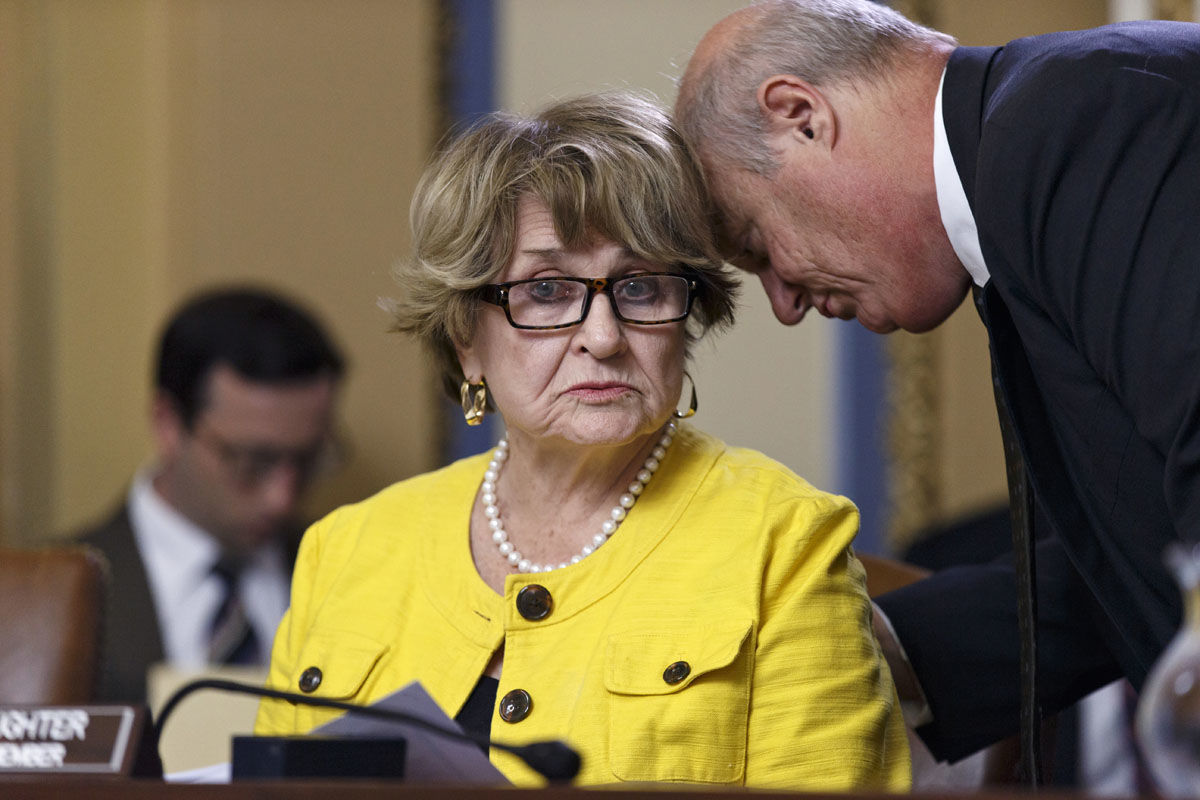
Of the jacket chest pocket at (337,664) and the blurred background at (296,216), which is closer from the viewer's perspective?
the jacket chest pocket at (337,664)

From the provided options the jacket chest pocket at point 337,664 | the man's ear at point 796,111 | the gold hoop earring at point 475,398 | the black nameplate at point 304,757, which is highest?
the man's ear at point 796,111

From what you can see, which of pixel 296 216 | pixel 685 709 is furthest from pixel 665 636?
pixel 296 216

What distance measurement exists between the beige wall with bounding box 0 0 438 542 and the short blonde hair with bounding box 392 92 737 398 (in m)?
2.47

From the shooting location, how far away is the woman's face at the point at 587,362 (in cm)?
166

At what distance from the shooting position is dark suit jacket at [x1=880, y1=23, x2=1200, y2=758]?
1328 millimetres

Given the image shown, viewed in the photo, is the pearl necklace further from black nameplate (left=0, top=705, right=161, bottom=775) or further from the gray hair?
black nameplate (left=0, top=705, right=161, bottom=775)

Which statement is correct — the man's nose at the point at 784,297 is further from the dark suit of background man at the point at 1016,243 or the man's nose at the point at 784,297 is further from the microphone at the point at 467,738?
the microphone at the point at 467,738

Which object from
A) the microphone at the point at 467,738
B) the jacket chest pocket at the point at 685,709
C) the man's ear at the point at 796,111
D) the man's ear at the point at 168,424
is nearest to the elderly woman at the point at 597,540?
the jacket chest pocket at the point at 685,709

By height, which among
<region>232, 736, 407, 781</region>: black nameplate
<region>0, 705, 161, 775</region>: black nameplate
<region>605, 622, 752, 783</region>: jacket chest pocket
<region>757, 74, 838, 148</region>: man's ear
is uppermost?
<region>757, 74, 838, 148</region>: man's ear

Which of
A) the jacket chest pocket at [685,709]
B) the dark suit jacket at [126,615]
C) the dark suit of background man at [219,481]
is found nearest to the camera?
the jacket chest pocket at [685,709]

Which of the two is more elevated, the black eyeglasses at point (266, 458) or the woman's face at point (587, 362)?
the woman's face at point (587, 362)

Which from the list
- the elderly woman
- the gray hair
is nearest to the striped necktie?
the elderly woman

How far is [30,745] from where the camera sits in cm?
122

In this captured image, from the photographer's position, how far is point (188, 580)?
3928 millimetres
